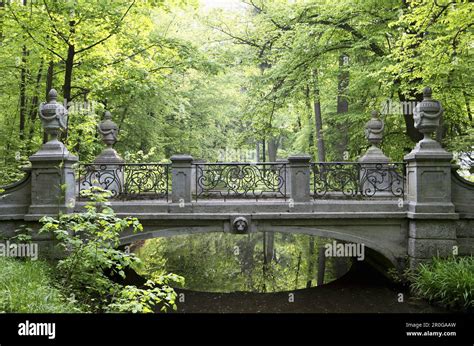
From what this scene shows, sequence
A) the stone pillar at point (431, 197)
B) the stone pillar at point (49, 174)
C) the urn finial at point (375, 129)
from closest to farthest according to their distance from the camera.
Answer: the stone pillar at point (49, 174) < the stone pillar at point (431, 197) < the urn finial at point (375, 129)

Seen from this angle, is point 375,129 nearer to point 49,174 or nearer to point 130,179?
point 130,179

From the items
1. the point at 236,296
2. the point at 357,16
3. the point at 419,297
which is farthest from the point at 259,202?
the point at 357,16

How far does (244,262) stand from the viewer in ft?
42.9

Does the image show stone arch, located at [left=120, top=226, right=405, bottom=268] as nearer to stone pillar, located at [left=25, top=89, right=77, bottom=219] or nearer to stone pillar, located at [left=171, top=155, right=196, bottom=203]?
stone pillar, located at [left=171, top=155, right=196, bottom=203]

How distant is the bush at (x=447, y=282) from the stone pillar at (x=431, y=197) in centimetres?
34

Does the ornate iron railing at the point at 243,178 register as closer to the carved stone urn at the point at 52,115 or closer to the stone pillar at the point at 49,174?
the stone pillar at the point at 49,174

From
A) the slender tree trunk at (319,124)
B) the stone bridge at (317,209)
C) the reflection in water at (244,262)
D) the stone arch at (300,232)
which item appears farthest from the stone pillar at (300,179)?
the slender tree trunk at (319,124)

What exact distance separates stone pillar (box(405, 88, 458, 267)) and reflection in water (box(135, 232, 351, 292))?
3117 millimetres

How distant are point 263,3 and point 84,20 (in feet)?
31.6

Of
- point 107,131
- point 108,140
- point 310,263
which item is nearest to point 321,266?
point 310,263

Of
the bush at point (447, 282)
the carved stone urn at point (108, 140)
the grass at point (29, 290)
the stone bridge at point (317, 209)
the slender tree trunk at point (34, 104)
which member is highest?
the slender tree trunk at point (34, 104)

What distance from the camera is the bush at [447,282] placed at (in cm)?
737

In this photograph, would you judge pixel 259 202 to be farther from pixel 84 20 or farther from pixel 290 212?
pixel 84 20

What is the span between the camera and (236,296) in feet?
30.3
